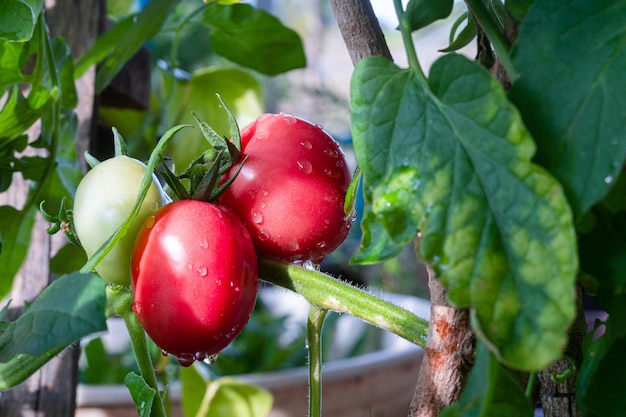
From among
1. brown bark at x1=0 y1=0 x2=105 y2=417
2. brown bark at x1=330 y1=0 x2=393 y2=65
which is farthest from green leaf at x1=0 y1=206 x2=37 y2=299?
brown bark at x1=330 y1=0 x2=393 y2=65

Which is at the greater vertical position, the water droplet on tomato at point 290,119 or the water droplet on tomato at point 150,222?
the water droplet on tomato at point 290,119

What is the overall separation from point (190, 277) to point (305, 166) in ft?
0.20

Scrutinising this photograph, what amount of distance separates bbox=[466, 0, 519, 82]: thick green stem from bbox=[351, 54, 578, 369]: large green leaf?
1 cm

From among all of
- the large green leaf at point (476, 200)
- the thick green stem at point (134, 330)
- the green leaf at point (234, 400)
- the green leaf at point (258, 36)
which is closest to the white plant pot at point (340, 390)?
the green leaf at point (234, 400)

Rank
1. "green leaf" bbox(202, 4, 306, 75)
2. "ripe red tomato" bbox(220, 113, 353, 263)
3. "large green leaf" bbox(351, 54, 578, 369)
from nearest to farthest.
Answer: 1. "large green leaf" bbox(351, 54, 578, 369)
2. "ripe red tomato" bbox(220, 113, 353, 263)
3. "green leaf" bbox(202, 4, 306, 75)

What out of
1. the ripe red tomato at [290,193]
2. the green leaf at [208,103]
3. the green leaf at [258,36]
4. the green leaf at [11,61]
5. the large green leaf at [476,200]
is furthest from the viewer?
the green leaf at [208,103]

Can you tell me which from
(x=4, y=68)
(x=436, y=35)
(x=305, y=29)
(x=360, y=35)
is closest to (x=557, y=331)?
(x=360, y=35)

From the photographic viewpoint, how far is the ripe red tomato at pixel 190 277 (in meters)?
0.24

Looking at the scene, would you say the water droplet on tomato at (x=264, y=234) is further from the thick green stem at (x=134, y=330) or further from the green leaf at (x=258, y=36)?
the green leaf at (x=258, y=36)

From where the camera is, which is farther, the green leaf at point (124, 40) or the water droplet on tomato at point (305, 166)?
the green leaf at point (124, 40)

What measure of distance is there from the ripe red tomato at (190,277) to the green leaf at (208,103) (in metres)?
0.38

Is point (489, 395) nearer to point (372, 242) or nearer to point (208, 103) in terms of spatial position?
point (372, 242)

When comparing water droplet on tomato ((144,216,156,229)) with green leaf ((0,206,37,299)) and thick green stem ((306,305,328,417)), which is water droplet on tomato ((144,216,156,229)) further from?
green leaf ((0,206,37,299))

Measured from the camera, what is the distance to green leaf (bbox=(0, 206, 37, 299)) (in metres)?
0.44
